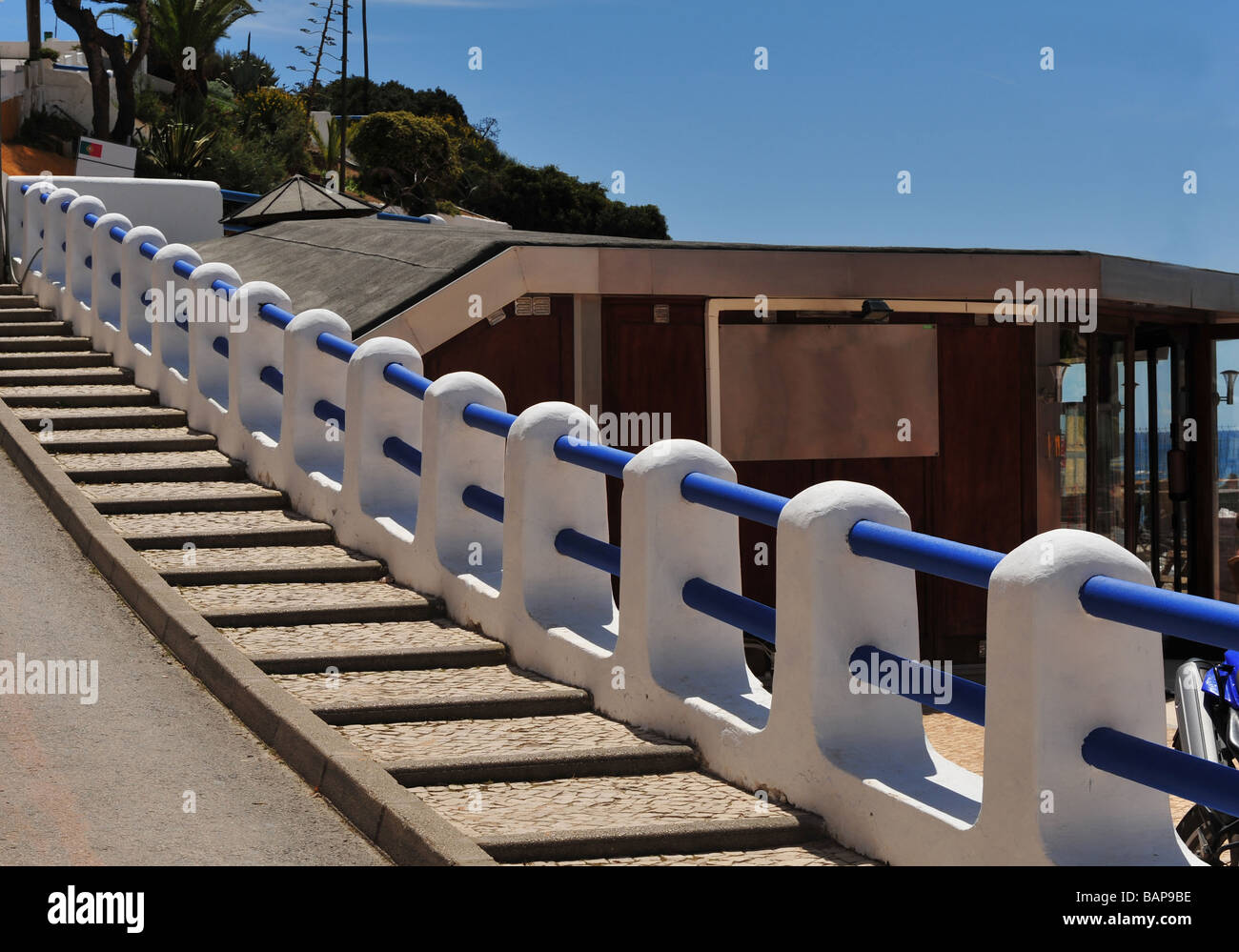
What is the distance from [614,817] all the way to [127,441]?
279 inches

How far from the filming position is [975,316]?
16859mm

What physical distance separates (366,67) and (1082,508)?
3569 centimetres

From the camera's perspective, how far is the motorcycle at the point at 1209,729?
7000 mm

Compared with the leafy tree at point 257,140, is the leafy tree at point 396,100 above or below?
above

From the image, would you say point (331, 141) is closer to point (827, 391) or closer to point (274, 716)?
point (827, 391)

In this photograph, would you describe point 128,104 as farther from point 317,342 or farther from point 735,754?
point 735,754

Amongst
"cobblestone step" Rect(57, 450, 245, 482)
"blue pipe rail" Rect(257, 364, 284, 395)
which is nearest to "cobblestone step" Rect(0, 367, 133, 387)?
"cobblestone step" Rect(57, 450, 245, 482)

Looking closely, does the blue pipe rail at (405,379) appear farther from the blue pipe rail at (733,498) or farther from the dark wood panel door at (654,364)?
the dark wood panel door at (654,364)

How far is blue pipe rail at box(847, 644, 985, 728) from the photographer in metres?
4.75

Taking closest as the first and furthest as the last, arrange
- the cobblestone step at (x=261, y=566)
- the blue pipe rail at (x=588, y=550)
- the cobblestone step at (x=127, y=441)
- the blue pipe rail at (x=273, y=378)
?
1. the blue pipe rail at (x=588, y=550)
2. the cobblestone step at (x=261, y=566)
3. the blue pipe rail at (x=273, y=378)
4. the cobblestone step at (x=127, y=441)

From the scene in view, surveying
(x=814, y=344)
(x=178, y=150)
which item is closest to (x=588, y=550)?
(x=814, y=344)

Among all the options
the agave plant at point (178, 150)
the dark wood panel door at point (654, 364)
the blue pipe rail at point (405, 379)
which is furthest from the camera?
the agave plant at point (178, 150)

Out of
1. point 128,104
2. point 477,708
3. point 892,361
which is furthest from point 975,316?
point 128,104

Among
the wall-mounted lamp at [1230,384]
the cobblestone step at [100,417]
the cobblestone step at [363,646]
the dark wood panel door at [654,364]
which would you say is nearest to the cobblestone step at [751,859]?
the cobblestone step at [363,646]
